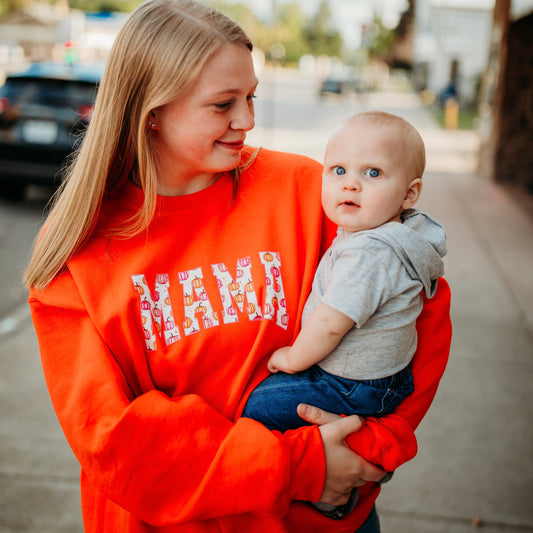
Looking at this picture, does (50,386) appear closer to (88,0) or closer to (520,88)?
(520,88)

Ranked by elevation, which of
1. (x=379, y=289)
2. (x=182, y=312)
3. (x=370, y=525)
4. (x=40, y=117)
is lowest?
(x=370, y=525)

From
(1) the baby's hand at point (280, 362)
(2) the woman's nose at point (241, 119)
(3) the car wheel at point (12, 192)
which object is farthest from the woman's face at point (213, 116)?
(3) the car wheel at point (12, 192)

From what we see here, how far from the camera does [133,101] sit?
4.78 feet

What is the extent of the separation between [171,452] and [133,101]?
844 mm

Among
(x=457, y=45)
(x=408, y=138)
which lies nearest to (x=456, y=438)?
(x=408, y=138)

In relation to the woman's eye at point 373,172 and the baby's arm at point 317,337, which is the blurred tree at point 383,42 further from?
the baby's arm at point 317,337

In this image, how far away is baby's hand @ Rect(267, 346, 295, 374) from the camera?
4.78 ft

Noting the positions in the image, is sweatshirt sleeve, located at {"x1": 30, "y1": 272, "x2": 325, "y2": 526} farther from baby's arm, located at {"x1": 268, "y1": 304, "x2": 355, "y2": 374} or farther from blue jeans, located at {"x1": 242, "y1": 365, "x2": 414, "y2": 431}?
baby's arm, located at {"x1": 268, "y1": 304, "x2": 355, "y2": 374}

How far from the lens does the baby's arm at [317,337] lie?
1.33 metres

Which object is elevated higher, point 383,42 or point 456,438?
point 383,42

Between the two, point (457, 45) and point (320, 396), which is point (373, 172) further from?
point (457, 45)

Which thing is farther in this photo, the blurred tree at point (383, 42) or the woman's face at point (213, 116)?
the blurred tree at point (383, 42)

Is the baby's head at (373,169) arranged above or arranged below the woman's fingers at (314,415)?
above

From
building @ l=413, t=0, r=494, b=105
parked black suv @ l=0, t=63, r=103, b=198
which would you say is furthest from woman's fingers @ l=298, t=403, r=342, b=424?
building @ l=413, t=0, r=494, b=105
